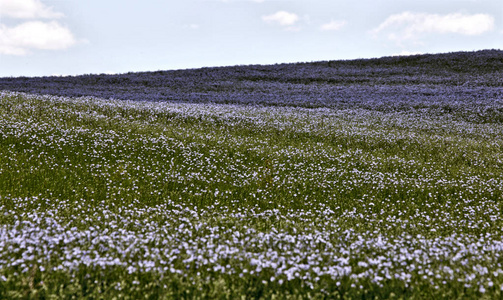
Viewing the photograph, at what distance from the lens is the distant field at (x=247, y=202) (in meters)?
6.18

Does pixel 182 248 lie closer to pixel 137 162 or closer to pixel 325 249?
pixel 325 249

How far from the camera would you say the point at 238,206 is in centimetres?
1130

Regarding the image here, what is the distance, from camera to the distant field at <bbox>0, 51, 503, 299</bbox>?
618 cm

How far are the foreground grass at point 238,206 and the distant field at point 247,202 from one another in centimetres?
5

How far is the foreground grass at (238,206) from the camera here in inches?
243

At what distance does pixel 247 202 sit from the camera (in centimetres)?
1158

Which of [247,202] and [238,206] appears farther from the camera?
[247,202]

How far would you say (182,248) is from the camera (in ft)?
24.3

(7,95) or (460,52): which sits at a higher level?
(460,52)

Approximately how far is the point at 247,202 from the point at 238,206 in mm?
376

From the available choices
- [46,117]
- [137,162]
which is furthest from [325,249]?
[46,117]

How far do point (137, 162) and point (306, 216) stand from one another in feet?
22.9

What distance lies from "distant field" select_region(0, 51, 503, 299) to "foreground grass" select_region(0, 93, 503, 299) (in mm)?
53

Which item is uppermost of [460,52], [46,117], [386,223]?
[460,52]
